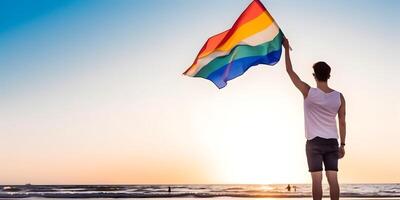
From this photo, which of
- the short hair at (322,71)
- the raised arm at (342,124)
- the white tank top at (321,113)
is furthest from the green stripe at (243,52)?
the raised arm at (342,124)

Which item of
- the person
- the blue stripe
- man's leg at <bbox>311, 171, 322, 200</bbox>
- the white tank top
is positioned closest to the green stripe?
the blue stripe

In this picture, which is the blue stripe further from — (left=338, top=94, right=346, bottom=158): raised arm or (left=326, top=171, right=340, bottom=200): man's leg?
(left=326, top=171, right=340, bottom=200): man's leg

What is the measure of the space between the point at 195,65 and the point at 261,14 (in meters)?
1.16

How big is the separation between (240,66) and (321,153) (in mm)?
1624

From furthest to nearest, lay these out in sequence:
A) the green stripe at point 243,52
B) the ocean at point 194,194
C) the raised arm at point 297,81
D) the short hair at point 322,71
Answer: the ocean at point 194,194 → the green stripe at point 243,52 → the short hair at point 322,71 → the raised arm at point 297,81

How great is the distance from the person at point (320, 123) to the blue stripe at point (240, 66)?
57 cm

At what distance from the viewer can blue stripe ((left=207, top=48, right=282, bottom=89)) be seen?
6461mm

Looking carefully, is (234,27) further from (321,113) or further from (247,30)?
(321,113)

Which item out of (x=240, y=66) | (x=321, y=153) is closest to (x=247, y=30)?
(x=240, y=66)

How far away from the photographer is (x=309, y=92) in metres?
5.75

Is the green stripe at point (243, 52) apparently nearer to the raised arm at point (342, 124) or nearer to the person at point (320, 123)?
the person at point (320, 123)

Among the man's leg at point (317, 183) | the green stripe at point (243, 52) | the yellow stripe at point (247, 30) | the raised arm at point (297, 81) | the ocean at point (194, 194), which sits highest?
the yellow stripe at point (247, 30)

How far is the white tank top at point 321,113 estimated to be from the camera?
18.9 ft

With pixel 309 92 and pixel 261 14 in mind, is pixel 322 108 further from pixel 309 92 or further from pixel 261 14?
pixel 261 14
